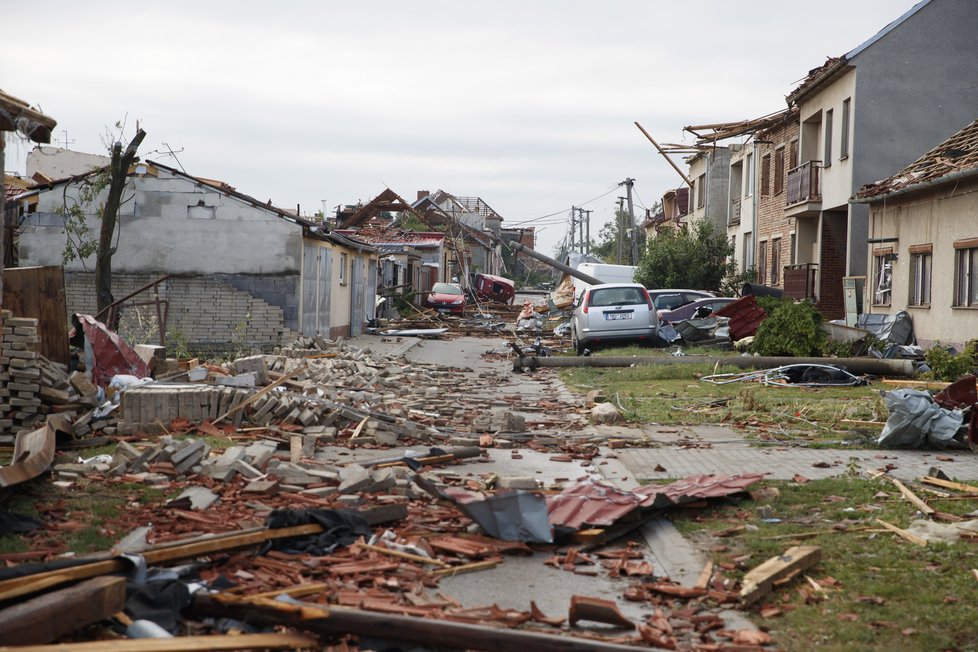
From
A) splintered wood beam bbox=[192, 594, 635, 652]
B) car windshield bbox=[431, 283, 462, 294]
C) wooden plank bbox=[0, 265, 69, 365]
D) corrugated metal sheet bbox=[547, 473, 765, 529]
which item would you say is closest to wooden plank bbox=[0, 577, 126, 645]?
splintered wood beam bbox=[192, 594, 635, 652]

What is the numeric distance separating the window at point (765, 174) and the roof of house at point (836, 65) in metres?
7.27

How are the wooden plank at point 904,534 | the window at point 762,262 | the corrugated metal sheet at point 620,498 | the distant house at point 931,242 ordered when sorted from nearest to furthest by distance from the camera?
1. the wooden plank at point 904,534
2. the corrugated metal sheet at point 620,498
3. the distant house at point 931,242
4. the window at point 762,262

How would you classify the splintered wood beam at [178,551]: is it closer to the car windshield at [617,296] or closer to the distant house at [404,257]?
the car windshield at [617,296]

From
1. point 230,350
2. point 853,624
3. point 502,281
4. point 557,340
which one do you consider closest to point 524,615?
point 853,624

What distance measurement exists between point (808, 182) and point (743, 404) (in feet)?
63.4

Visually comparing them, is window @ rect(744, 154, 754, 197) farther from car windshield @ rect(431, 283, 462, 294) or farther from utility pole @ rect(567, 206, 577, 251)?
utility pole @ rect(567, 206, 577, 251)

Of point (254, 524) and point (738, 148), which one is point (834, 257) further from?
point (254, 524)

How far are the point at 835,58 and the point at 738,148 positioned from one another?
15393mm

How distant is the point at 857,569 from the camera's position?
6.10 metres

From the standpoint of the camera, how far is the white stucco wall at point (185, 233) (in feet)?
82.4

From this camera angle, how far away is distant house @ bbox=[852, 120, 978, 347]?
20750mm

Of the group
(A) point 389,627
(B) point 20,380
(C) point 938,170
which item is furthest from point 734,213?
(A) point 389,627

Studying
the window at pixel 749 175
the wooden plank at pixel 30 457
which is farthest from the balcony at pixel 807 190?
the wooden plank at pixel 30 457

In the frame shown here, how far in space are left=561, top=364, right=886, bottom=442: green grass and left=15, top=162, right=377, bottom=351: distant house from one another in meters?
9.03
